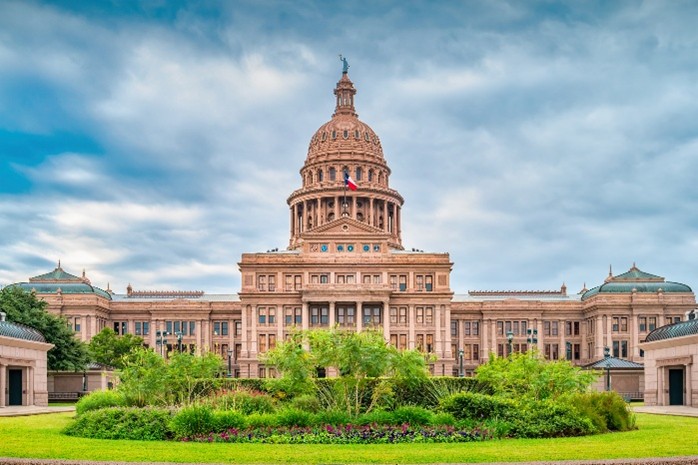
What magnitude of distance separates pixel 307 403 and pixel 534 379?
10.8 meters

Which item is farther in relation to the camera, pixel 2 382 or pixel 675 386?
pixel 675 386

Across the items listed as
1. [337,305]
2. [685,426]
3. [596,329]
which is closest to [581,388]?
[685,426]

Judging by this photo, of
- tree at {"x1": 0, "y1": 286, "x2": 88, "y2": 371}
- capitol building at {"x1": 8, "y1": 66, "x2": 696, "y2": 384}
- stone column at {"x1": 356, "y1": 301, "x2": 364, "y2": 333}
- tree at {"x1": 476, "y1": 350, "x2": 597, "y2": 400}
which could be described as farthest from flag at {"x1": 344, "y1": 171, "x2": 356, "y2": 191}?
tree at {"x1": 476, "y1": 350, "x2": 597, "y2": 400}

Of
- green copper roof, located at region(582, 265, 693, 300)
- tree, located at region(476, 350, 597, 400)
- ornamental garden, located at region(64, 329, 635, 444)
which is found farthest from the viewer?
green copper roof, located at region(582, 265, 693, 300)

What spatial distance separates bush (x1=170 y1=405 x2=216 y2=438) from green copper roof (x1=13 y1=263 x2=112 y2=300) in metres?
97.2

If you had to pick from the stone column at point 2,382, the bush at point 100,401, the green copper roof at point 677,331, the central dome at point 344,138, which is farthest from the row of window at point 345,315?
the bush at point 100,401

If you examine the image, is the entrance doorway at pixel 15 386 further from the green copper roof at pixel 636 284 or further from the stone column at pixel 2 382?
the green copper roof at pixel 636 284

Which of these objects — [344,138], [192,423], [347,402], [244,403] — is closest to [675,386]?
[347,402]

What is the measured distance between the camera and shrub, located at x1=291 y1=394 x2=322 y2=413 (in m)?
37.8

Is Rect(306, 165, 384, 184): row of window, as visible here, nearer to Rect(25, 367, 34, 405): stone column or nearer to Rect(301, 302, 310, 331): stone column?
Rect(301, 302, 310, 331): stone column

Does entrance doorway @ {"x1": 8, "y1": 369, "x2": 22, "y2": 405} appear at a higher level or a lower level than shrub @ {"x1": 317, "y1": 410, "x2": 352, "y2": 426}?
lower

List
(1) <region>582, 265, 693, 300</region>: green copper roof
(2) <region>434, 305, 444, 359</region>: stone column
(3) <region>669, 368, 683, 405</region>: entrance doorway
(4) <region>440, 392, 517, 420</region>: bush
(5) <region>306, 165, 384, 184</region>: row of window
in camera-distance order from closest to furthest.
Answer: (4) <region>440, 392, 517, 420</region>: bush < (3) <region>669, 368, 683, 405</region>: entrance doorway < (2) <region>434, 305, 444, 359</region>: stone column < (1) <region>582, 265, 693, 300</region>: green copper roof < (5) <region>306, 165, 384, 184</region>: row of window

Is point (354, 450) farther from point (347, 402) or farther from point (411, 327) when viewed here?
point (411, 327)

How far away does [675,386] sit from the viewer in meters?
56.4
